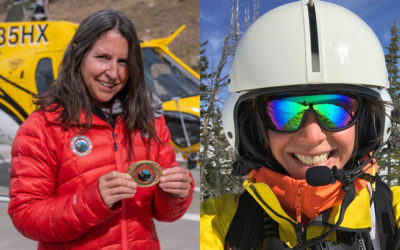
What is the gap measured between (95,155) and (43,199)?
180mm

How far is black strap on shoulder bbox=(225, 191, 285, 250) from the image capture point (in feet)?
3.68

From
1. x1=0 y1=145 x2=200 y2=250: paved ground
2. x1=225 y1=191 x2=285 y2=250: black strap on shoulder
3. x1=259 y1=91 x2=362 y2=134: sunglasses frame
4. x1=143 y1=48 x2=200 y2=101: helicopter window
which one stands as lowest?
x1=0 y1=145 x2=200 y2=250: paved ground

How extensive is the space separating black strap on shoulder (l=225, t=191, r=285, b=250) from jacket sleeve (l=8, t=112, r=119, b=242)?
316 millimetres

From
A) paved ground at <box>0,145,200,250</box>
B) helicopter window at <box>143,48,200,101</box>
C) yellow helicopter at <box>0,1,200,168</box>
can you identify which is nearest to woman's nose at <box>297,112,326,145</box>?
paved ground at <box>0,145,200,250</box>

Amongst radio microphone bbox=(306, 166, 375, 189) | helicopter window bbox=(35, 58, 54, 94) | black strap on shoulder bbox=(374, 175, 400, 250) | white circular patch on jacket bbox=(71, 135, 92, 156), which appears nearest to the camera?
radio microphone bbox=(306, 166, 375, 189)

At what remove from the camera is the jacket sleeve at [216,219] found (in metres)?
1.14

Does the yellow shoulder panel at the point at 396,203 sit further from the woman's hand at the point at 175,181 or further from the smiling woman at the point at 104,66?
the smiling woman at the point at 104,66

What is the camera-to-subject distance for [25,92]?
19.9ft

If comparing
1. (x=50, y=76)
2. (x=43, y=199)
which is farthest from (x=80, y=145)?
(x=50, y=76)

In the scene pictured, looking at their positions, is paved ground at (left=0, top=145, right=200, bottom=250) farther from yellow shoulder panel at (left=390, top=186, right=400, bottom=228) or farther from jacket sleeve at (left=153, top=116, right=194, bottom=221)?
yellow shoulder panel at (left=390, top=186, right=400, bottom=228)

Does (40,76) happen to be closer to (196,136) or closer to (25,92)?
(25,92)

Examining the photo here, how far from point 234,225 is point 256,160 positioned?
18cm

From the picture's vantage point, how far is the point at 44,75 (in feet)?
19.8

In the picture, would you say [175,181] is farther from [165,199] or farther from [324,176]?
[324,176]
